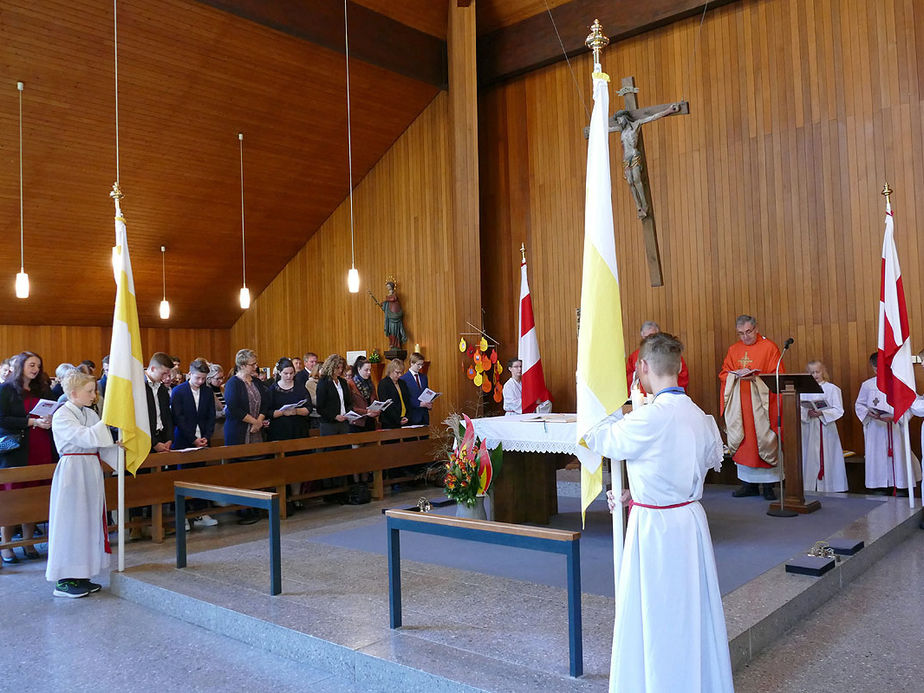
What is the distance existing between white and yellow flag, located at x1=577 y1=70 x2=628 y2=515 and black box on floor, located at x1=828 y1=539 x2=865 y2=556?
106 inches

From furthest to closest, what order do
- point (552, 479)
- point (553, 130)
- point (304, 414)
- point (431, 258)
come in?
1. point (431, 258)
2. point (553, 130)
3. point (304, 414)
4. point (552, 479)

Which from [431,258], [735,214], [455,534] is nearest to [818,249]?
[735,214]

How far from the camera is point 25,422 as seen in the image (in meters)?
5.90

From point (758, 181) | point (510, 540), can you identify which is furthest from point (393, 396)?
point (510, 540)

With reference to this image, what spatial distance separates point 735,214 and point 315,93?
575cm

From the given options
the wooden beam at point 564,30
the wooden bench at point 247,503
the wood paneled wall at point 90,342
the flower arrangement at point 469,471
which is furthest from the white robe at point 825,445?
the wood paneled wall at point 90,342

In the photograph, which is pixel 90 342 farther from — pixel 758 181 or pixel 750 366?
pixel 758 181

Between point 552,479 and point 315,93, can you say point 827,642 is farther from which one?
point 315,93

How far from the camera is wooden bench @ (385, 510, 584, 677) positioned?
3.21 m

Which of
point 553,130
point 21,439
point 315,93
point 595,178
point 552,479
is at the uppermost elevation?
point 315,93

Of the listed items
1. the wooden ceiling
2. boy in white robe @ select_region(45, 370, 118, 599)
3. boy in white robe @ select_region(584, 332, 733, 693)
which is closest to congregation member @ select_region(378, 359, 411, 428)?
boy in white robe @ select_region(45, 370, 118, 599)

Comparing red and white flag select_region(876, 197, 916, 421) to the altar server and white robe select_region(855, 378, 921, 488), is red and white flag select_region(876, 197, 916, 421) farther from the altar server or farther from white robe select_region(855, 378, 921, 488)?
the altar server

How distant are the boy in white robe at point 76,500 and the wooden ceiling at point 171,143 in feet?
16.6

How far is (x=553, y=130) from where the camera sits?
406 inches
